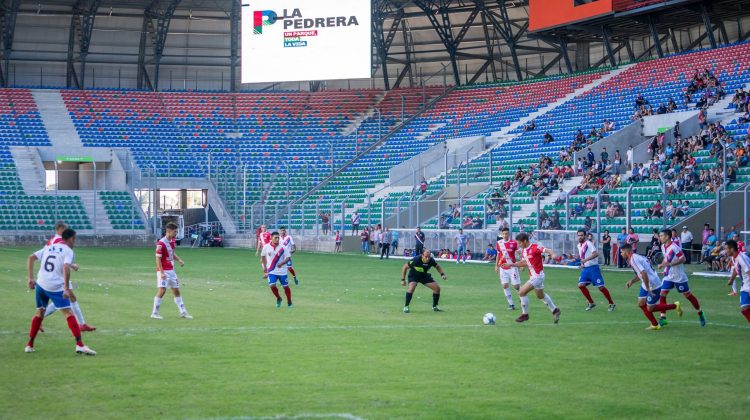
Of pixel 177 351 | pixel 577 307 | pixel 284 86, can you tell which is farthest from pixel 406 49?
pixel 177 351

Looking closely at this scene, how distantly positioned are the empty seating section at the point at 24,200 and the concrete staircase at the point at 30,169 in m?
0.39

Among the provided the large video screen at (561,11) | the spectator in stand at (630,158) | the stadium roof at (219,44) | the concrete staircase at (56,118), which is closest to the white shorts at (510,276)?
the spectator in stand at (630,158)

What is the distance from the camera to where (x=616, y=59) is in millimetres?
72250

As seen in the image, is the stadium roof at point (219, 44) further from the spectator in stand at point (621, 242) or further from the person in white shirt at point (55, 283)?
the person in white shirt at point (55, 283)

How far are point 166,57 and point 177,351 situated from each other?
67.8 meters

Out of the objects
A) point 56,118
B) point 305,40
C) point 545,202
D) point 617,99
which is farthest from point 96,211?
point 617,99

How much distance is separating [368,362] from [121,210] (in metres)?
52.0

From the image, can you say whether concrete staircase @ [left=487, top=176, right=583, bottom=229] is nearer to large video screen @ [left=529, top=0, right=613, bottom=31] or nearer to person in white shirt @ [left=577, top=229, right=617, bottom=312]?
large video screen @ [left=529, top=0, right=613, bottom=31]

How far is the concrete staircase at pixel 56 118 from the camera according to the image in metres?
70.0

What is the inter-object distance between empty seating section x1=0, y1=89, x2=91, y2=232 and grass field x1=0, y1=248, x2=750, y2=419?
3706 centimetres

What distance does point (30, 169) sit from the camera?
6606 cm

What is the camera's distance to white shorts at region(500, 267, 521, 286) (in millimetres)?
23609

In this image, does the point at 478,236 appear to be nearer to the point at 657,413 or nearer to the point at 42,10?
the point at 657,413

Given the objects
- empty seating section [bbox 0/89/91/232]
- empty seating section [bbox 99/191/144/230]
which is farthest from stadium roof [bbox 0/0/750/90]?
empty seating section [bbox 99/191/144/230]
